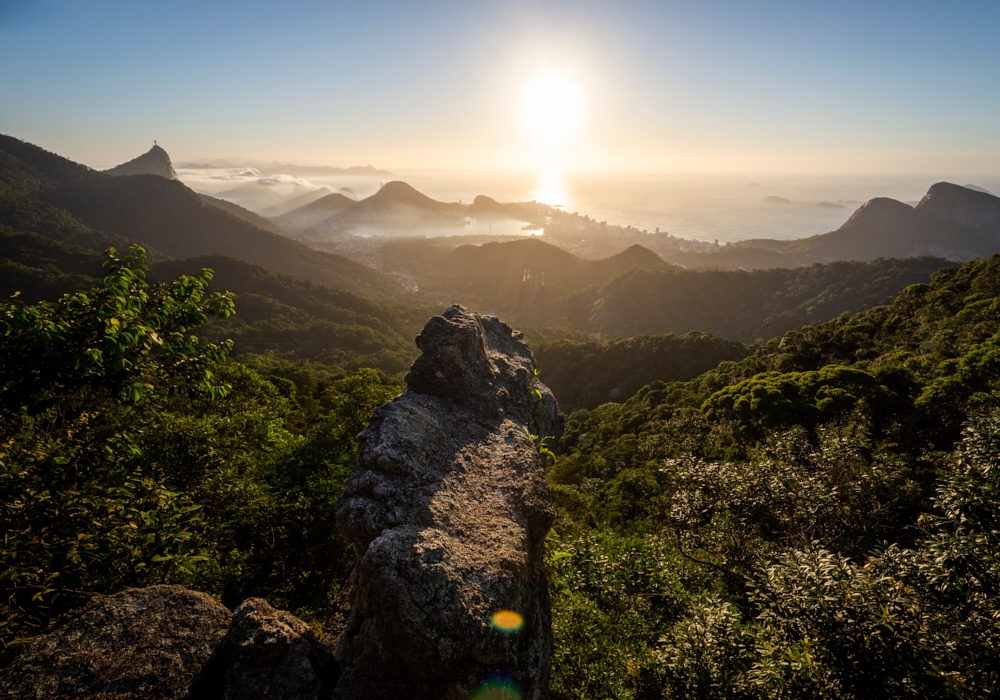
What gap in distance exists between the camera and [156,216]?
165 metres

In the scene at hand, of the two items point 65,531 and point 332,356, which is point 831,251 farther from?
point 65,531

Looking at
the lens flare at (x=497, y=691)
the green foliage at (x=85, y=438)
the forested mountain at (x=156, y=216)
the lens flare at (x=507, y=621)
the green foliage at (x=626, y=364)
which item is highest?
the forested mountain at (x=156, y=216)

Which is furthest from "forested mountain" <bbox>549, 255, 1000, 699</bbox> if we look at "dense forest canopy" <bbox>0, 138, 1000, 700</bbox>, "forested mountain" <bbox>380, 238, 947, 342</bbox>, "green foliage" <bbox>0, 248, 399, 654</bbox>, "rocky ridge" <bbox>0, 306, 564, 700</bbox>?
"forested mountain" <bbox>380, 238, 947, 342</bbox>

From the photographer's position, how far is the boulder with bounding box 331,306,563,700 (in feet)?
17.0

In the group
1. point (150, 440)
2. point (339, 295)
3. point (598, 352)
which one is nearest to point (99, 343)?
point (150, 440)

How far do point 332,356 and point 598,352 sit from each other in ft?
173

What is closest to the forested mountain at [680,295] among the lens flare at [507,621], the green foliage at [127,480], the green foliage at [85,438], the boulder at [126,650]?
the lens flare at [507,621]

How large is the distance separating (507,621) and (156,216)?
716 feet

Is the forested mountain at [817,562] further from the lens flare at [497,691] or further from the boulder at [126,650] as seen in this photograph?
the boulder at [126,650]

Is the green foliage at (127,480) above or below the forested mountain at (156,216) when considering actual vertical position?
below

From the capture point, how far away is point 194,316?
22.6 ft

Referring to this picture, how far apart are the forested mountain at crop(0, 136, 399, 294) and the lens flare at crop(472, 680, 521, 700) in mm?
173577

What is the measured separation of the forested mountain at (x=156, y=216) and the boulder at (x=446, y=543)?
16890 centimetres

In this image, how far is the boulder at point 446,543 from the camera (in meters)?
5.19
